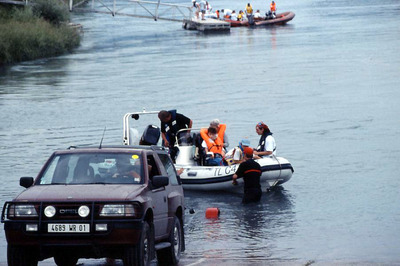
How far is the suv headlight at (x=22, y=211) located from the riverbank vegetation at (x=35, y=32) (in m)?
46.2

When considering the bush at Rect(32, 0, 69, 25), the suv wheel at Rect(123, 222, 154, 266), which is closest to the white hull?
the suv wheel at Rect(123, 222, 154, 266)

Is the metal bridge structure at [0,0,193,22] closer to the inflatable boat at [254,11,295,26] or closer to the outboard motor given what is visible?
the inflatable boat at [254,11,295,26]

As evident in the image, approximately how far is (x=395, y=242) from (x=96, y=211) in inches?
263

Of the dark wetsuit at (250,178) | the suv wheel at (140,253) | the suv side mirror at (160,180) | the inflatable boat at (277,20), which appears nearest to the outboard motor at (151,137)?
the dark wetsuit at (250,178)

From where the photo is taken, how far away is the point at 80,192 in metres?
10.8

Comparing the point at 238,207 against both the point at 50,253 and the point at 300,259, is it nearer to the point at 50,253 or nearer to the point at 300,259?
the point at 300,259

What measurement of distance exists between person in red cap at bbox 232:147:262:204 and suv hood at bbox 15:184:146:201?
820 cm

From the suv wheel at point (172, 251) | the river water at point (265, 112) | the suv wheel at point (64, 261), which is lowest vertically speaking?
the river water at point (265, 112)

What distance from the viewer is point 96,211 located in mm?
10492

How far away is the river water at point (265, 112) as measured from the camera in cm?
1628

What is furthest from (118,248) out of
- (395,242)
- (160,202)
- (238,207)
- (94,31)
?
(94,31)

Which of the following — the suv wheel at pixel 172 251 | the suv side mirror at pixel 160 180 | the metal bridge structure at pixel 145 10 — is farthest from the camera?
the metal bridge structure at pixel 145 10

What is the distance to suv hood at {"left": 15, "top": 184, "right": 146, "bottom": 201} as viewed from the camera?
1059 cm

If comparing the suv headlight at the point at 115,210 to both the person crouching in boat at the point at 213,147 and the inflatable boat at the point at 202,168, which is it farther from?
the person crouching in boat at the point at 213,147
